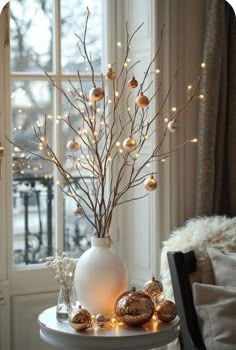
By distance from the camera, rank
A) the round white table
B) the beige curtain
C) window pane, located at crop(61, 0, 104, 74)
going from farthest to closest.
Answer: window pane, located at crop(61, 0, 104, 74)
the beige curtain
the round white table

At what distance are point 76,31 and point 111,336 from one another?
5.18ft

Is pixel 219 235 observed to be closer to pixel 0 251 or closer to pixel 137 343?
pixel 137 343

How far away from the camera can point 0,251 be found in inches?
120

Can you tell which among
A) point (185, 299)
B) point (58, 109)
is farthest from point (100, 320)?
point (58, 109)

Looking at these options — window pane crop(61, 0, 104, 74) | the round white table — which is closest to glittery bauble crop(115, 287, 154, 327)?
the round white table

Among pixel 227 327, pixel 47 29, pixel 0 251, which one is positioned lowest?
pixel 227 327

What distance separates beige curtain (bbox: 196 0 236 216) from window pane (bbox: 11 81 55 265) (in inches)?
28.5

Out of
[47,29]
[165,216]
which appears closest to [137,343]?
[165,216]

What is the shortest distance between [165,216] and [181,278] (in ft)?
1.86

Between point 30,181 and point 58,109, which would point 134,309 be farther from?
point 58,109

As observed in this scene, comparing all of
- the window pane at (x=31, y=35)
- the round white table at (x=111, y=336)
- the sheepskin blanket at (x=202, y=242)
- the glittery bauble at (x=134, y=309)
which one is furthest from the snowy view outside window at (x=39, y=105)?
the glittery bauble at (x=134, y=309)

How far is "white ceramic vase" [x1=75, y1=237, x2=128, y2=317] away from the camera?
2359mm

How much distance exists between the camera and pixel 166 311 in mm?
2342

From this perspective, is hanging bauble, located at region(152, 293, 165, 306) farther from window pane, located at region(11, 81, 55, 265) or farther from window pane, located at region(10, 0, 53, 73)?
window pane, located at region(10, 0, 53, 73)
